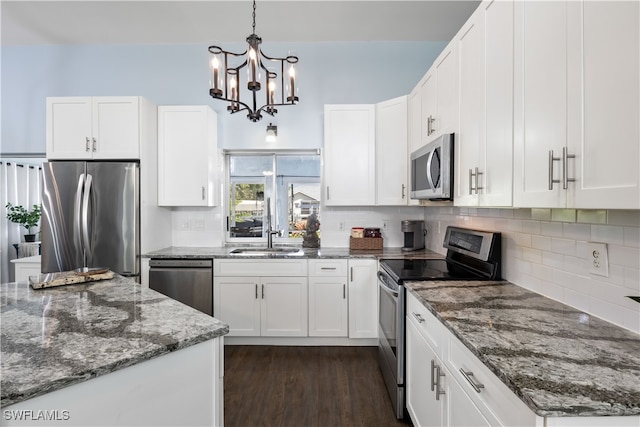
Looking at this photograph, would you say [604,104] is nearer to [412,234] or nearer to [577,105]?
[577,105]

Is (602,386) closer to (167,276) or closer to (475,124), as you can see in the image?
(475,124)

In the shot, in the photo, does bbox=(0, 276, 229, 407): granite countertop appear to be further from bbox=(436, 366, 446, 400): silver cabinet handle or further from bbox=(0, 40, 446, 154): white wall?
bbox=(0, 40, 446, 154): white wall

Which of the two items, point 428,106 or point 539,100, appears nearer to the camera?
point 539,100

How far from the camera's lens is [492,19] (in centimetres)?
159

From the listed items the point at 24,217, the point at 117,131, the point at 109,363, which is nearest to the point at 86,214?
the point at 117,131

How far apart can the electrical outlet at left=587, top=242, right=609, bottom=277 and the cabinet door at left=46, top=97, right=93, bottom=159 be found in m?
3.81

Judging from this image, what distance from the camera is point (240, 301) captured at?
122 inches

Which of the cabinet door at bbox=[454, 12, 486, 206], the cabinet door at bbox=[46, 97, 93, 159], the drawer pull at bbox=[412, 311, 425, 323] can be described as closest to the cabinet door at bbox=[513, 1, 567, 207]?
the cabinet door at bbox=[454, 12, 486, 206]

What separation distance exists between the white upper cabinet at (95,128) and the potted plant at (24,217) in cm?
283

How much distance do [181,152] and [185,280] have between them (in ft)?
4.28

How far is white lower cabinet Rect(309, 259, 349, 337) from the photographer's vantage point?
3082 mm

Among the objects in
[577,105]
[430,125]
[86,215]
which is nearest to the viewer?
[577,105]

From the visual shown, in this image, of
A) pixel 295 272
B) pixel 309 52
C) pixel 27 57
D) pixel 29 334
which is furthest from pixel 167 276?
pixel 27 57

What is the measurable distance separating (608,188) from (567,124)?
0.28 meters
